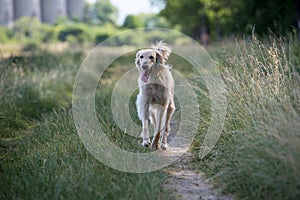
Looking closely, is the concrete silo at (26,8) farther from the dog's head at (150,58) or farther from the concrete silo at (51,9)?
the dog's head at (150,58)

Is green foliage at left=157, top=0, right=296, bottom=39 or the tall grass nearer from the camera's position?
the tall grass

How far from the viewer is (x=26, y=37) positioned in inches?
998

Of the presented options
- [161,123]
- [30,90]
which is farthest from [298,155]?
[30,90]

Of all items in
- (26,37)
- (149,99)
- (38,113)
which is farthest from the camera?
(26,37)

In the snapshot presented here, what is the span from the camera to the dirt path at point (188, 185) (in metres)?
4.53

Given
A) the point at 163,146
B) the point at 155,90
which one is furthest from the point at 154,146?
the point at 155,90

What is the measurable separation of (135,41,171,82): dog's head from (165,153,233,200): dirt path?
1440mm

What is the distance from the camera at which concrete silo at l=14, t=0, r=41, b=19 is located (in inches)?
1500

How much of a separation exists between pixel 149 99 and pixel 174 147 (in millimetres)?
861

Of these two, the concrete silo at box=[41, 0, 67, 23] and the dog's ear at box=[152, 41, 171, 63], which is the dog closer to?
the dog's ear at box=[152, 41, 171, 63]

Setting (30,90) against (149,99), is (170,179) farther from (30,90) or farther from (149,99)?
(30,90)

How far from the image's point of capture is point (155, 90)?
21.0 feet

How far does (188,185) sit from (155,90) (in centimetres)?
189

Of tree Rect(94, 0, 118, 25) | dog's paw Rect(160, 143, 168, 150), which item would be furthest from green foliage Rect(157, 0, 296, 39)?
dog's paw Rect(160, 143, 168, 150)
